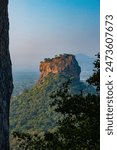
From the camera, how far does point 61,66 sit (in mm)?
146875

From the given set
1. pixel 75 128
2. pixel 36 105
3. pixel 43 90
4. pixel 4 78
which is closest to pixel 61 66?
pixel 43 90

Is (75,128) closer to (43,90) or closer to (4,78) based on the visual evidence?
(4,78)

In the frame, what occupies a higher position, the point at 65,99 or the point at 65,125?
the point at 65,99

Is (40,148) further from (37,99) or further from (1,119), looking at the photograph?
(37,99)

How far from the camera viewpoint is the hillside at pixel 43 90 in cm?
13775

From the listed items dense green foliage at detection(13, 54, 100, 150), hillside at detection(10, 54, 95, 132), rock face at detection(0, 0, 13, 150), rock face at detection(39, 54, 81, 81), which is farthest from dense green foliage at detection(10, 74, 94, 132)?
rock face at detection(0, 0, 13, 150)

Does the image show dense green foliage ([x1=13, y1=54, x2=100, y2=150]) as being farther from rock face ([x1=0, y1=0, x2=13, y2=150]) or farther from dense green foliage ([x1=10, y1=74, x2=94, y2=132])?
dense green foliage ([x1=10, y1=74, x2=94, y2=132])

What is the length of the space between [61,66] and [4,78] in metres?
137

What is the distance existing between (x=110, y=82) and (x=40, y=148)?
6.67 m

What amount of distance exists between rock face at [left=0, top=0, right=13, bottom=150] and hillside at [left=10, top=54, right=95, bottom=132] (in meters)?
122

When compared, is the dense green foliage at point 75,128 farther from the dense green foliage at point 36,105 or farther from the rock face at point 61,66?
the rock face at point 61,66

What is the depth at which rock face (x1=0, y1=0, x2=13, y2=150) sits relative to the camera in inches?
376

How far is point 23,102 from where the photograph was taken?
15138cm

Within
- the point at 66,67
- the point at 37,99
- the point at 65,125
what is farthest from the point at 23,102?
the point at 65,125
